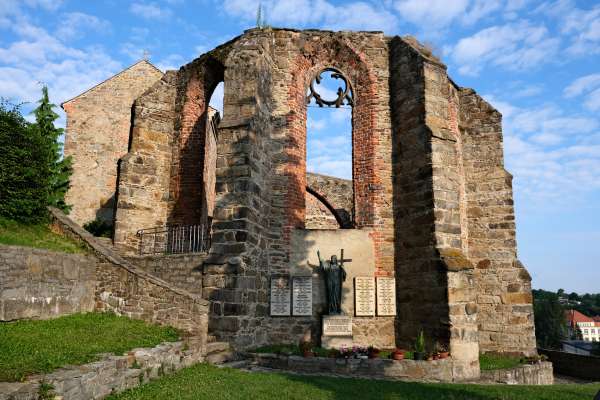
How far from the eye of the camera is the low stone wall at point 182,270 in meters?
10.4

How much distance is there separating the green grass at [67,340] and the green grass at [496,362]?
7.40 metres

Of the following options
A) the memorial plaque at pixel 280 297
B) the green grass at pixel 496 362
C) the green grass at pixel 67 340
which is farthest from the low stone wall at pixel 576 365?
the green grass at pixel 67 340

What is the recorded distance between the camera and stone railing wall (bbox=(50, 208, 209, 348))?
29.8 ft

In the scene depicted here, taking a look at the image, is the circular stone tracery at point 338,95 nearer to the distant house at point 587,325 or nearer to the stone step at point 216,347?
the stone step at point 216,347

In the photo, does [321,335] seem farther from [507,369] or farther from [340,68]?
[340,68]

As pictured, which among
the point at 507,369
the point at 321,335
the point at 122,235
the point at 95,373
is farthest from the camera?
the point at 122,235

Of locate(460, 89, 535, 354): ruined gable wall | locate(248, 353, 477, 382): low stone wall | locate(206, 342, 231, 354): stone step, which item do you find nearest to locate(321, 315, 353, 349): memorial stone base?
locate(248, 353, 477, 382): low stone wall

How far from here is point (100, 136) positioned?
18.9m

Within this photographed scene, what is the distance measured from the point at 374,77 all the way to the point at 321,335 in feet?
24.2

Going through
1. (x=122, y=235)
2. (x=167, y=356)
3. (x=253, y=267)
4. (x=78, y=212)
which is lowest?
(x=167, y=356)

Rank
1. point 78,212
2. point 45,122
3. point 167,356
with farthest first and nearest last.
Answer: point 78,212 < point 45,122 < point 167,356

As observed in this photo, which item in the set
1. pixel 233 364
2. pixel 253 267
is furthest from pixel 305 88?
pixel 233 364

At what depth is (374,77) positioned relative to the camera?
42.7 ft

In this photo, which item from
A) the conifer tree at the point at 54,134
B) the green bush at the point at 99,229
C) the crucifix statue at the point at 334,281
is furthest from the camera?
the conifer tree at the point at 54,134
